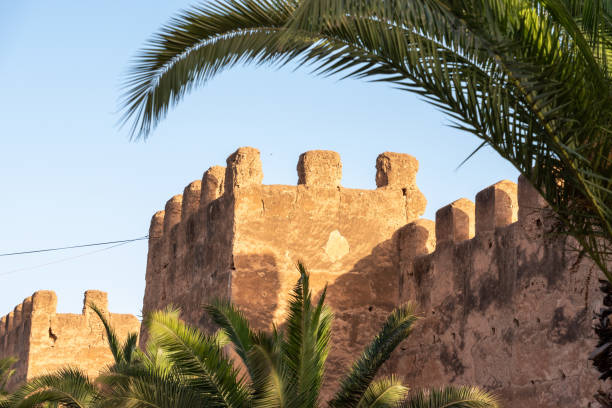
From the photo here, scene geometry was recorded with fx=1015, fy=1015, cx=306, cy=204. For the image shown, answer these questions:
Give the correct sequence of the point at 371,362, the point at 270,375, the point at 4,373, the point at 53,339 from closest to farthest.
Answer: the point at 270,375 < the point at 371,362 < the point at 4,373 < the point at 53,339

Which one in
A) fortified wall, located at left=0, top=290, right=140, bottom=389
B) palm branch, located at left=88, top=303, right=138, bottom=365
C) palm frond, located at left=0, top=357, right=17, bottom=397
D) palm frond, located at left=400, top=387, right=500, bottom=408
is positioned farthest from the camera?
fortified wall, located at left=0, top=290, right=140, bottom=389

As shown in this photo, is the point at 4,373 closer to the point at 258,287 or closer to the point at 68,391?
the point at 68,391

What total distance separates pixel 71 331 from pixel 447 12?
15088mm

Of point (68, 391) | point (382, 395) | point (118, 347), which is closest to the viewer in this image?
point (382, 395)

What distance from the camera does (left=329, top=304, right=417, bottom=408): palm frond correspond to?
8.07m

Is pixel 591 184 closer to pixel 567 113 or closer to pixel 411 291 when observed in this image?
pixel 567 113

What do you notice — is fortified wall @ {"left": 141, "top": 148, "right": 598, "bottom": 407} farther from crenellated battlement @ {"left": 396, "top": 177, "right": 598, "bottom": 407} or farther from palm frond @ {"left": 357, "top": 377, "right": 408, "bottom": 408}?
palm frond @ {"left": 357, "top": 377, "right": 408, "bottom": 408}

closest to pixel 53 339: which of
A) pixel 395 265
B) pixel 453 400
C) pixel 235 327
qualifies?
pixel 395 265

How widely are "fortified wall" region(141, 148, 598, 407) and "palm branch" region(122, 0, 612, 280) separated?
3.29 meters

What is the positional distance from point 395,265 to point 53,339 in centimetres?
925

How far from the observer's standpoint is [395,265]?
11398mm

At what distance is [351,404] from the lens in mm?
8047

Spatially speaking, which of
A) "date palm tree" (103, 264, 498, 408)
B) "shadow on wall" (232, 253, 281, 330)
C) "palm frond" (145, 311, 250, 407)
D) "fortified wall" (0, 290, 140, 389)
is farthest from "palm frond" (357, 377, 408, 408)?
"fortified wall" (0, 290, 140, 389)

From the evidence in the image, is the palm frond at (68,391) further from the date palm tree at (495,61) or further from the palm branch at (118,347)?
the date palm tree at (495,61)
